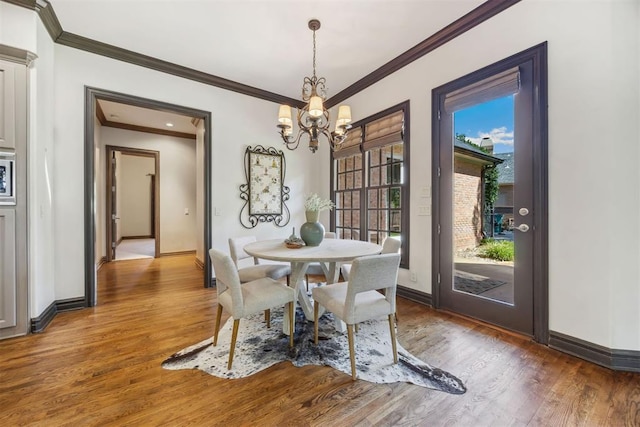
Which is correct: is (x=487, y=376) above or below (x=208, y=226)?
below

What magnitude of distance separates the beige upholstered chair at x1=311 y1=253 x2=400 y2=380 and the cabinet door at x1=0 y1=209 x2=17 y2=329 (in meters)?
2.64

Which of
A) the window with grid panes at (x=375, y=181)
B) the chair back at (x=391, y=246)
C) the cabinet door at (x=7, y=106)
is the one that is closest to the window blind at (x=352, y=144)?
the window with grid panes at (x=375, y=181)

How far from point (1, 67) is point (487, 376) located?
14.4 ft

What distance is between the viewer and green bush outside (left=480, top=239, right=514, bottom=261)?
2389mm

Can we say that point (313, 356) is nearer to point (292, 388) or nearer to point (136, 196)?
point (292, 388)

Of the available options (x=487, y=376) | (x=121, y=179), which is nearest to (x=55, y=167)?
(x=487, y=376)

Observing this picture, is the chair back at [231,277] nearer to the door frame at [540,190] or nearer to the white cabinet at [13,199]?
the white cabinet at [13,199]

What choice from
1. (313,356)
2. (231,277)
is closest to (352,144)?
(231,277)

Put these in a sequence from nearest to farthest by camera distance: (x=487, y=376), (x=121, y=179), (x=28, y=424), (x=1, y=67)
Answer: (x=28, y=424) → (x=487, y=376) → (x=1, y=67) → (x=121, y=179)

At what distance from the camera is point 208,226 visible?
3719 mm

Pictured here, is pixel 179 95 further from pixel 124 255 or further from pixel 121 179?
pixel 121 179

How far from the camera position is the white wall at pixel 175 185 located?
577 cm

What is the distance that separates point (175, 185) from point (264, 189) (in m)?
3.10

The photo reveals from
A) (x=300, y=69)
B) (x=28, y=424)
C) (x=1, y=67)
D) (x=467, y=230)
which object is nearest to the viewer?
(x=28, y=424)
